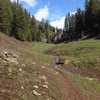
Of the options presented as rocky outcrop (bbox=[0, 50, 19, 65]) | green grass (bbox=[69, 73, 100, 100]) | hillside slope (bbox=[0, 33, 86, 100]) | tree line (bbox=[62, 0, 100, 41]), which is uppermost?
tree line (bbox=[62, 0, 100, 41])

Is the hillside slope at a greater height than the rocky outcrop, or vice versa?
the rocky outcrop

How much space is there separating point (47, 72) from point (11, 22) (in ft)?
323

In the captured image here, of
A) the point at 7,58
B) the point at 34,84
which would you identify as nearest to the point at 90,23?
the point at 7,58

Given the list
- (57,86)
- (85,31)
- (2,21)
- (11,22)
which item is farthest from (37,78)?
(85,31)

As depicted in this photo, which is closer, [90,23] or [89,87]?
[89,87]

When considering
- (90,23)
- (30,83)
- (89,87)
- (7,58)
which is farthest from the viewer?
(90,23)

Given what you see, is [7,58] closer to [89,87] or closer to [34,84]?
[34,84]

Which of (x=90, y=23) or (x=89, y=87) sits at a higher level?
(x=90, y=23)

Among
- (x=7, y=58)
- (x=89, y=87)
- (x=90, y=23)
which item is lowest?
(x=89, y=87)

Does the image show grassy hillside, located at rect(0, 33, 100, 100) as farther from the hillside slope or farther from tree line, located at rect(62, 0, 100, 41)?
tree line, located at rect(62, 0, 100, 41)

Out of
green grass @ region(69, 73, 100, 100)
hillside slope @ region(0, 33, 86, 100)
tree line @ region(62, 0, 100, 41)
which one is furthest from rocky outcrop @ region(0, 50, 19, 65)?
tree line @ region(62, 0, 100, 41)

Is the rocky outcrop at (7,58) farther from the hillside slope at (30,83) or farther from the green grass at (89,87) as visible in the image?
the green grass at (89,87)

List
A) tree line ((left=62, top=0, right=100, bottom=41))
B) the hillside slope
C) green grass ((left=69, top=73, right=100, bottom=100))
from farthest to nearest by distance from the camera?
1. tree line ((left=62, top=0, right=100, bottom=41))
2. green grass ((left=69, top=73, right=100, bottom=100))
3. the hillside slope

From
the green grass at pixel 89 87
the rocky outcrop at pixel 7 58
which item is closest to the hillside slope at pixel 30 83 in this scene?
the rocky outcrop at pixel 7 58
